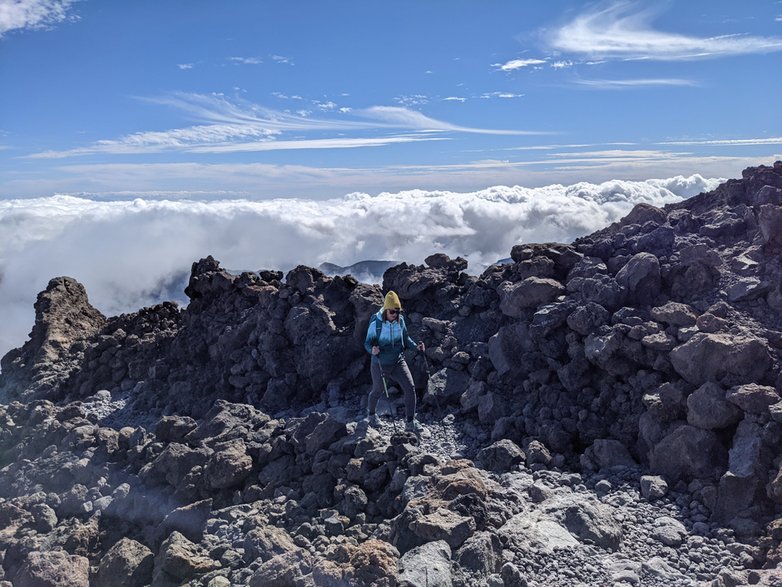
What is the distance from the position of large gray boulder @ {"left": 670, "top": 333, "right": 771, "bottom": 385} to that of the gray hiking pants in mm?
4811

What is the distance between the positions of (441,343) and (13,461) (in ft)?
31.2

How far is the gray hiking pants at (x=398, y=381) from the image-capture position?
12.2m

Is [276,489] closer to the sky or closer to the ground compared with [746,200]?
closer to the ground

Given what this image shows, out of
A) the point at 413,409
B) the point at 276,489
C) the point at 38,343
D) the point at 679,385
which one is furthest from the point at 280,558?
the point at 38,343

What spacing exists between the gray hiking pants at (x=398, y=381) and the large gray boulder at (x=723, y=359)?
15.8 feet

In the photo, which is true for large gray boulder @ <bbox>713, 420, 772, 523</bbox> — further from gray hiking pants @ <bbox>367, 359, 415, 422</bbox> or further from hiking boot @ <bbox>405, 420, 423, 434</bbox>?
gray hiking pants @ <bbox>367, 359, 415, 422</bbox>

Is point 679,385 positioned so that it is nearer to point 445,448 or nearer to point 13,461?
point 445,448

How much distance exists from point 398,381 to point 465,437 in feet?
5.48

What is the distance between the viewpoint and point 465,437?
12008 mm

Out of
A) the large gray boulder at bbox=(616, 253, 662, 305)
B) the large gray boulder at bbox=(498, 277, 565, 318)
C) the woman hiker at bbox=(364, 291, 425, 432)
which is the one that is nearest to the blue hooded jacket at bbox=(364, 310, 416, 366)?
the woman hiker at bbox=(364, 291, 425, 432)

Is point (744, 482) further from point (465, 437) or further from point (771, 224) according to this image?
point (771, 224)

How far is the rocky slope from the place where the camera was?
26.6ft

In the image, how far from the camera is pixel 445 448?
38.4 ft

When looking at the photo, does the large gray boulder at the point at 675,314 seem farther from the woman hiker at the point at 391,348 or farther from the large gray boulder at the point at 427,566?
the large gray boulder at the point at 427,566
